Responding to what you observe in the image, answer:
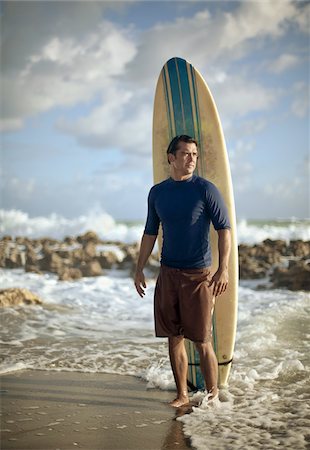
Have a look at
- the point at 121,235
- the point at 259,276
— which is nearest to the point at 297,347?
the point at 259,276

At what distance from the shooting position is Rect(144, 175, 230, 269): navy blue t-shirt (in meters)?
2.85

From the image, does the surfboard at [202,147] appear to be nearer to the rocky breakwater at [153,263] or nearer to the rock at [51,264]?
the rocky breakwater at [153,263]

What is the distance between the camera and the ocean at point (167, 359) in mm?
2619

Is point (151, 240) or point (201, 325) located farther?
point (151, 240)

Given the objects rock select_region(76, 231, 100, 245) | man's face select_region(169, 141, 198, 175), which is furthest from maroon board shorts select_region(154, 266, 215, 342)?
rock select_region(76, 231, 100, 245)

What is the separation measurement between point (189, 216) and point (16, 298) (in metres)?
4.12

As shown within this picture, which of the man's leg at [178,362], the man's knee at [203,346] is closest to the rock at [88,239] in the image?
the man's leg at [178,362]

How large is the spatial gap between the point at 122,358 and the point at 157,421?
1.43 m

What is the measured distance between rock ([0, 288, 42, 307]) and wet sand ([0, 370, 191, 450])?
272 centimetres

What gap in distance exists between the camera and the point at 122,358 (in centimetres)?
407

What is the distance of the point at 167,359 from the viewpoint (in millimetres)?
4082

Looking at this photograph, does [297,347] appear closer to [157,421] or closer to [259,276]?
[157,421]

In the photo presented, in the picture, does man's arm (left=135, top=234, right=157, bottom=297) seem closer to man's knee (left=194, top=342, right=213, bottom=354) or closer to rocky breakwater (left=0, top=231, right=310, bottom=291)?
man's knee (left=194, top=342, right=213, bottom=354)

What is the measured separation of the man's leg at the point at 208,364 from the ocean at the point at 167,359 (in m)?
0.10
